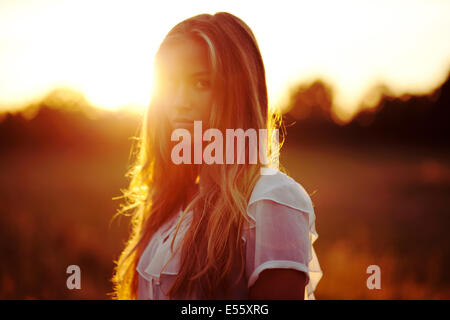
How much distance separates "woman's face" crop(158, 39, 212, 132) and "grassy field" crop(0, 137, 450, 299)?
4761mm

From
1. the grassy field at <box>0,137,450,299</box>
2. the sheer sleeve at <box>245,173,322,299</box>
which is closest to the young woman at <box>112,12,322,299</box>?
the sheer sleeve at <box>245,173,322,299</box>

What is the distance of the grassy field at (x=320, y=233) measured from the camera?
6340 mm

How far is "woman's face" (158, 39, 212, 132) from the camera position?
6.01ft

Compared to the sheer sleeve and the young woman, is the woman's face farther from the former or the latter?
the sheer sleeve

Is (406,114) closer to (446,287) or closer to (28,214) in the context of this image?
(446,287)

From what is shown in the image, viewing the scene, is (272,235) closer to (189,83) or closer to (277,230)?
(277,230)

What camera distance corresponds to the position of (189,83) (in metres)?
1.85

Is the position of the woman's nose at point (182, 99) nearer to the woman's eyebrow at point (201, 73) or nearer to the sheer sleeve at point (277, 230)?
the woman's eyebrow at point (201, 73)

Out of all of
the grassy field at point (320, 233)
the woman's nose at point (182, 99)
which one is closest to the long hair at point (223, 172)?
the woman's nose at point (182, 99)

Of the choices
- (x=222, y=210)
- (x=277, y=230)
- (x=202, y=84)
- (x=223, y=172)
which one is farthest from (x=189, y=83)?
(x=277, y=230)

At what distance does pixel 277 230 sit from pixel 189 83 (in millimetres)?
874

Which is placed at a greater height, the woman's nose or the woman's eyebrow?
the woman's eyebrow

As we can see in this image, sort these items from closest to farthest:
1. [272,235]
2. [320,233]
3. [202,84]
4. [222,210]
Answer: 1. [272,235]
2. [222,210]
3. [202,84]
4. [320,233]

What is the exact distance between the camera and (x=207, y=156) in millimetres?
1941
